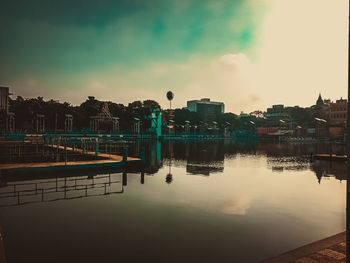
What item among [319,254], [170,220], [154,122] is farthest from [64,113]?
[319,254]

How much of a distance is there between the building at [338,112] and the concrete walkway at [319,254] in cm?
15151

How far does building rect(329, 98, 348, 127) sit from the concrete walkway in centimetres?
15151

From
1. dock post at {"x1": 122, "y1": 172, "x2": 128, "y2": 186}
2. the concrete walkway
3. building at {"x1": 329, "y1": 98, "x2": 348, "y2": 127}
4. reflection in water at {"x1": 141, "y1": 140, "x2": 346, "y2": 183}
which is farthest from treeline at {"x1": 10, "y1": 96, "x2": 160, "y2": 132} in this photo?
the concrete walkway

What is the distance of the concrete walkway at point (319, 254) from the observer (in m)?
7.62

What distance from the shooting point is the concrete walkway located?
7.62 meters

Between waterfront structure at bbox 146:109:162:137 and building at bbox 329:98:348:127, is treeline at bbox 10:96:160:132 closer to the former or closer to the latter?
waterfront structure at bbox 146:109:162:137

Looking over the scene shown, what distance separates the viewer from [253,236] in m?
12.2

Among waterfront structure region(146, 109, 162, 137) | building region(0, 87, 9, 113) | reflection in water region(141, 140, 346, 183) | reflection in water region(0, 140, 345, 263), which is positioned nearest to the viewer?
reflection in water region(0, 140, 345, 263)

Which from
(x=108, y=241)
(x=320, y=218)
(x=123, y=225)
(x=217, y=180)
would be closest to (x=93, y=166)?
(x=217, y=180)

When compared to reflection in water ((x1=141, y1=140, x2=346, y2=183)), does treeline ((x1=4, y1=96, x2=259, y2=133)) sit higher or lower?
higher

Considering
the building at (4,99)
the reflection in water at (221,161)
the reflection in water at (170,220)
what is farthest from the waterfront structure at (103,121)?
the reflection in water at (170,220)

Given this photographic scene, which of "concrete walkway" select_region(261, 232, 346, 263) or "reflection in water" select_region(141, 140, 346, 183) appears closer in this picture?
"concrete walkway" select_region(261, 232, 346, 263)

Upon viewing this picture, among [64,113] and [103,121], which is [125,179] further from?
[64,113]

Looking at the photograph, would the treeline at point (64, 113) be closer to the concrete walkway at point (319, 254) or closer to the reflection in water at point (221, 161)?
the reflection in water at point (221, 161)
